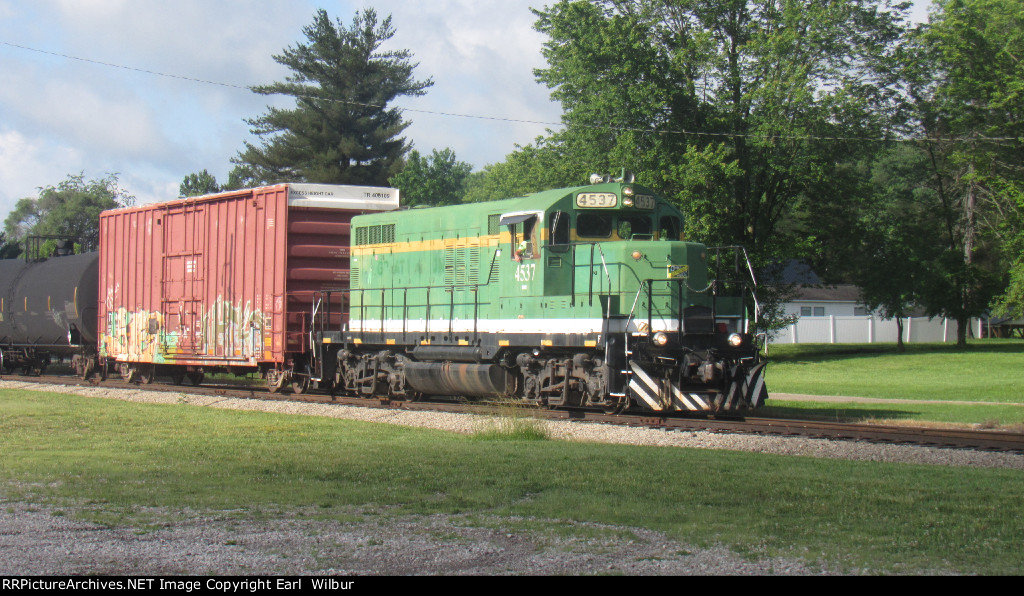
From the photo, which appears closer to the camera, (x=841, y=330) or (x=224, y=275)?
(x=224, y=275)

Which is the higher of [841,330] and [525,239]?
[525,239]

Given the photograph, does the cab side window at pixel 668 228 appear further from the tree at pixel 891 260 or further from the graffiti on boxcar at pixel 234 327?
the tree at pixel 891 260

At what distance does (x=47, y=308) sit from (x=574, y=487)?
2196 centimetres

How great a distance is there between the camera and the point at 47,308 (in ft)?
84.8

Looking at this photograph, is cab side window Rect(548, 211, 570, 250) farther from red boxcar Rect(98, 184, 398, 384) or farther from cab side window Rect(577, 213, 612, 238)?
red boxcar Rect(98, 184, 398, 384)

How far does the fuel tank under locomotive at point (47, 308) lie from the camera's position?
83.0 ft

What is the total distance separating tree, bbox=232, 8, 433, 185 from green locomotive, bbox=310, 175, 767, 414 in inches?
1265

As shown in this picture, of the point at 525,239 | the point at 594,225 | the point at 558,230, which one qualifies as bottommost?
the point at 525,239

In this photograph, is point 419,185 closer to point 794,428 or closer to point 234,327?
point 234,327

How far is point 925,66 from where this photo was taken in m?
35.7

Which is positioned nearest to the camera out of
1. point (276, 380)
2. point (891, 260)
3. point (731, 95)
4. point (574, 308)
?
point (574, 308)

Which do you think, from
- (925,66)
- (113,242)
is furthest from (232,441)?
(925,66)

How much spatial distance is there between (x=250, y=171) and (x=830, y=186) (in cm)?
3314

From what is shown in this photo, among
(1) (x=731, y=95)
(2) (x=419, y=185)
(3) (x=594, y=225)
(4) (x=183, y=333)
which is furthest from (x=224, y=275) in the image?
(2) (x=419, y=185)
